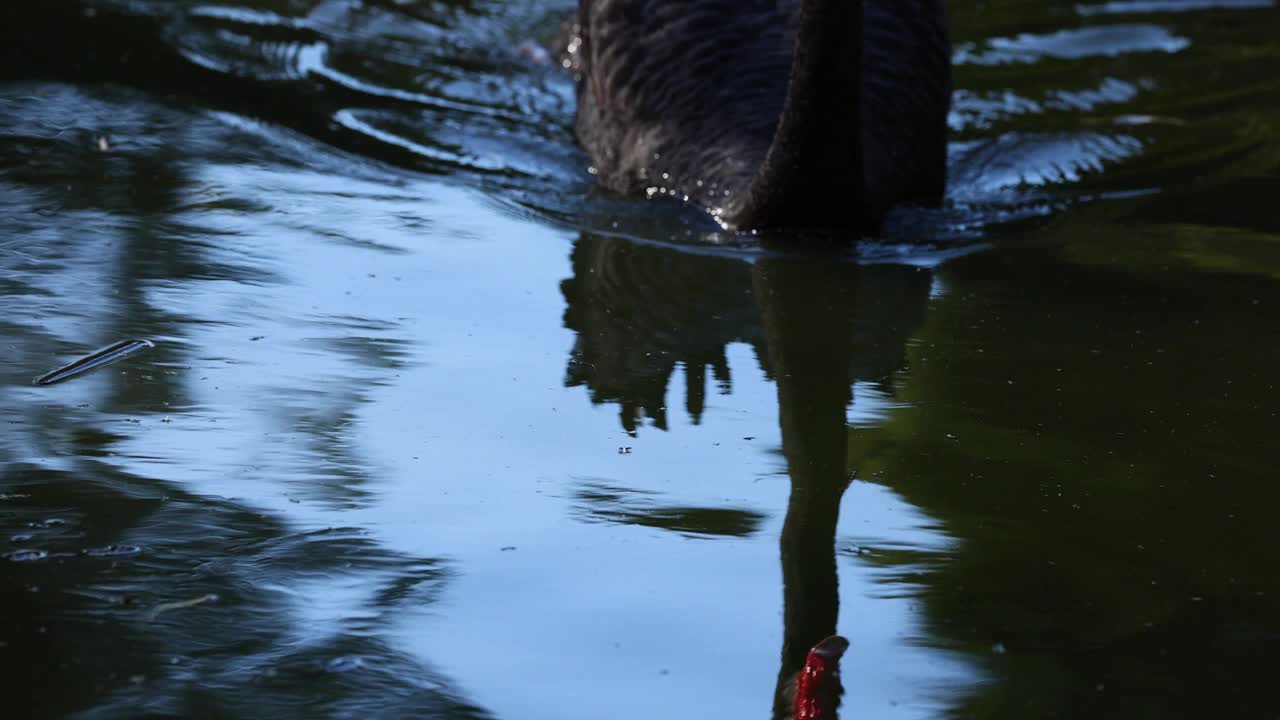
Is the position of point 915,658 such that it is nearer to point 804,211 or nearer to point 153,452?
point 153,452

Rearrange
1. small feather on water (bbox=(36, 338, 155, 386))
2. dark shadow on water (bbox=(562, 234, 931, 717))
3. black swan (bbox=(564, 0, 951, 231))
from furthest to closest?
1. black swan (bbox=(564, 0, 951, 231))
2. small feather on water (bbox=(36, 338, 155, 386))
3. dark shadow on water (bbox=(562, 234, 931, 717))

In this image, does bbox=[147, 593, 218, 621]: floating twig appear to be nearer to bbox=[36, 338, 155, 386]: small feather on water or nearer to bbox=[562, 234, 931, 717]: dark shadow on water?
bbox=[562, 234, 931, 717]: dark shadow on water

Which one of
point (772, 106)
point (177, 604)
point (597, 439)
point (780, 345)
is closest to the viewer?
point (177, 604)

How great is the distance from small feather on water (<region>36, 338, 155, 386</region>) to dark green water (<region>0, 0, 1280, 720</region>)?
0.06 meters

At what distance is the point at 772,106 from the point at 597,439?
3.04 meters

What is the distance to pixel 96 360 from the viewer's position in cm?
414

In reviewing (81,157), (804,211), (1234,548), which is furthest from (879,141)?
(1234,548)

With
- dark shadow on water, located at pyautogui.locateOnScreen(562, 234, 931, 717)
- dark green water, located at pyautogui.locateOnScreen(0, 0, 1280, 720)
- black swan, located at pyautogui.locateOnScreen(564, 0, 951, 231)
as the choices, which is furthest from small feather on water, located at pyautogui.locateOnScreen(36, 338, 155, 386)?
black swan, located at pyautogui.locateOnScreen(564, 0, 951, 231)

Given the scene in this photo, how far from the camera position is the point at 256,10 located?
9773 mm

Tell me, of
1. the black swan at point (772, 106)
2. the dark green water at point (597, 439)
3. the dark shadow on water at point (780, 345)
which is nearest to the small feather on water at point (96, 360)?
the dark green water at point (597, 439)

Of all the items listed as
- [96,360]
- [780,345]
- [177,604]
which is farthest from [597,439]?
[96,360]

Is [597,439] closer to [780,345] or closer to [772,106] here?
[780,345]

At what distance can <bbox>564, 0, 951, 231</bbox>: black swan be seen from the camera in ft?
18.9

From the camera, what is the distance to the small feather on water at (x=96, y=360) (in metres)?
4.00
